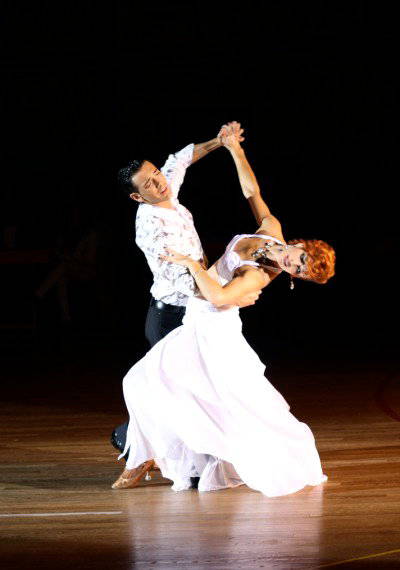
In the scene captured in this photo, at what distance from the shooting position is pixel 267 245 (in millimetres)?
3938

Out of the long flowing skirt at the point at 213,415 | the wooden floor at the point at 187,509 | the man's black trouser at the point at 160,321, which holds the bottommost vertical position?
the wooden floor at the point at 187,509

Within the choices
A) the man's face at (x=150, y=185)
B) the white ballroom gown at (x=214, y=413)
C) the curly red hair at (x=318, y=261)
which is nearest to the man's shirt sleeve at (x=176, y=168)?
the man's face at (x=150, y=185)

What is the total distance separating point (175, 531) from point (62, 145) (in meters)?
9.21

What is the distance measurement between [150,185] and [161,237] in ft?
0.75

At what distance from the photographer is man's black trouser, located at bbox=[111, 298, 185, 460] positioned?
442 centimetres

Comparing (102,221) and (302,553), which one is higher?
(102,221)

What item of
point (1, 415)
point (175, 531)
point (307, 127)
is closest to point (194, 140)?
point (307, 127)

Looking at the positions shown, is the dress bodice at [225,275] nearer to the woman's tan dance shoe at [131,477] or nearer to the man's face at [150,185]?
the man's face at [150,185]

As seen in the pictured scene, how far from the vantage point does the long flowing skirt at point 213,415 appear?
13.3ft

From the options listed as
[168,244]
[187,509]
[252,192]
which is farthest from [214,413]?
[252,192]

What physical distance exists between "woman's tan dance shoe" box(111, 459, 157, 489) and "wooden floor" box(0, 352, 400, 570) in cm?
5

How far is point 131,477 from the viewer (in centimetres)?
428

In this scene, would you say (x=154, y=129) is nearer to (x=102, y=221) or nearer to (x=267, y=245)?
(x=102, y=221)

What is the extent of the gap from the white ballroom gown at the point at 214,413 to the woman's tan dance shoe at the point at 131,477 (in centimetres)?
8
